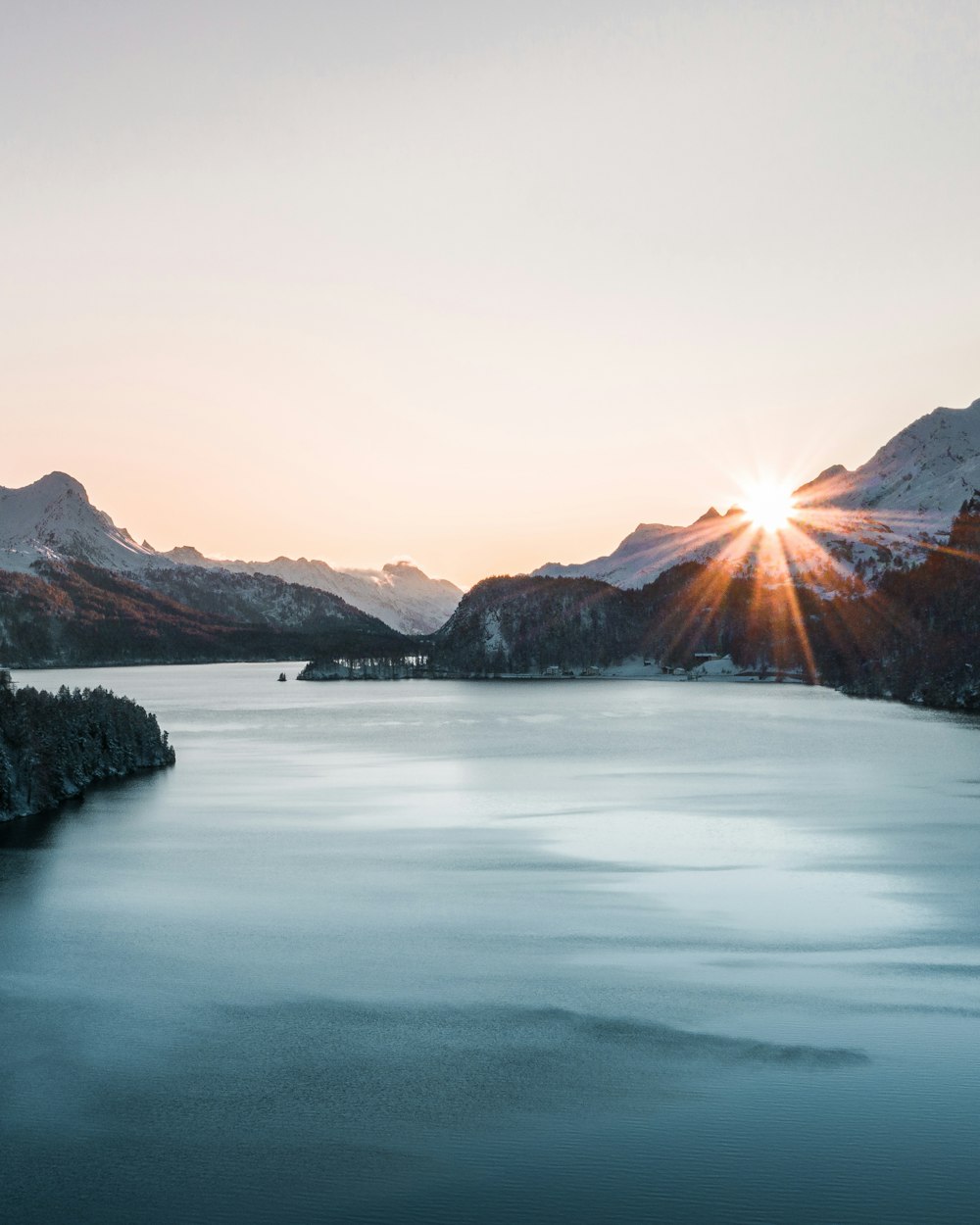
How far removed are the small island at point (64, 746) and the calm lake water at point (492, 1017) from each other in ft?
9.87

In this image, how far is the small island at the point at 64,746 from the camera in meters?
63.2

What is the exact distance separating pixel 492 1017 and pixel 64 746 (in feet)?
171

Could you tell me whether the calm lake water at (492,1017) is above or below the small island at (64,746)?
below

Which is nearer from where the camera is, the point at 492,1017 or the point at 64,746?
the point at 492,1017

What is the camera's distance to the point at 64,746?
73.3 metres

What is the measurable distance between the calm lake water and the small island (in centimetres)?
301

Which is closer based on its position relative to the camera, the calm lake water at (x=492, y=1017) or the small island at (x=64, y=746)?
the calm lake water at (x=492, y=1017)

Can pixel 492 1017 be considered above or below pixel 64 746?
below

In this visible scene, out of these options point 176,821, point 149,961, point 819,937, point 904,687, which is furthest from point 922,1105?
point 904,687

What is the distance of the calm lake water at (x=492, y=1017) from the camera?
20.0m

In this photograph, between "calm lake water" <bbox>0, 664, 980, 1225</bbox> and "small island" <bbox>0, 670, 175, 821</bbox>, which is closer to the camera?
→ "calm lake water" <bbox>0, 664, 980, 1225</bbox>

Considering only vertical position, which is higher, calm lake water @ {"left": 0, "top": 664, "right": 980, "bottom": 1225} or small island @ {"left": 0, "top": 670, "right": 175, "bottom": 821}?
small island @ {"left": 0, "top": 670, "right": 175, "bottom": 821}

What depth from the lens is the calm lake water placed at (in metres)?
20.0

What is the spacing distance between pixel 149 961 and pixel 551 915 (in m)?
13.1
